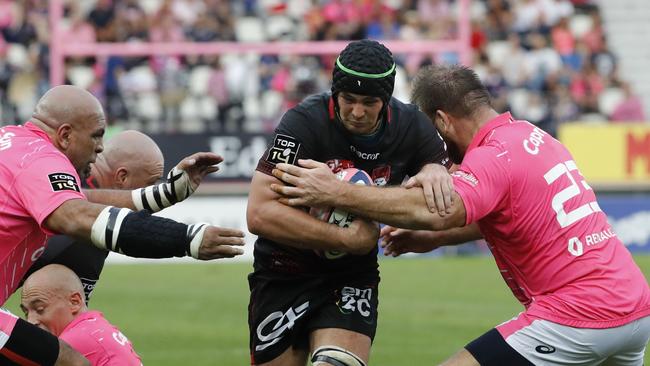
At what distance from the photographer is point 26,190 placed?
20.4 ft

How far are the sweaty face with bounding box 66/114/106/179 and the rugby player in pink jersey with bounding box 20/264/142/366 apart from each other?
81 centimetres

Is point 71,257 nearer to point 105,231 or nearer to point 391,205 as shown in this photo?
point 105,231

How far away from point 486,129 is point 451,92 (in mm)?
282

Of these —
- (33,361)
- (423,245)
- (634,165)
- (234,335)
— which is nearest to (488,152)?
(423,245)

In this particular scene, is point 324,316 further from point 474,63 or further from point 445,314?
point 474,63

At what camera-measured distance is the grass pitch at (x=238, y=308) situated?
12242 millimetres

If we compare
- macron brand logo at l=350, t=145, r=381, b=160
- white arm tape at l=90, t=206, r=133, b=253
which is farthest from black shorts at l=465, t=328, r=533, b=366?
white arm tape at l=90, t=206, r=133, b=253

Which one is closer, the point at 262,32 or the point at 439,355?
the point at 439,355

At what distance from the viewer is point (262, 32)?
2445 cm

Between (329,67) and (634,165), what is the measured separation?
6.04 metres

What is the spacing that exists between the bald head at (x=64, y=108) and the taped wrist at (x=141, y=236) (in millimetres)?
874

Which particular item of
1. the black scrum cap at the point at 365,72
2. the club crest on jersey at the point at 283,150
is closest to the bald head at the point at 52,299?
the club crest on jersey at the point at 283,150

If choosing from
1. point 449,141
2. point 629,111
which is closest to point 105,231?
point 449,141

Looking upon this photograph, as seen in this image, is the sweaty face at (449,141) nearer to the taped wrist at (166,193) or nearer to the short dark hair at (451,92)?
the short dark hair at (451,92)
